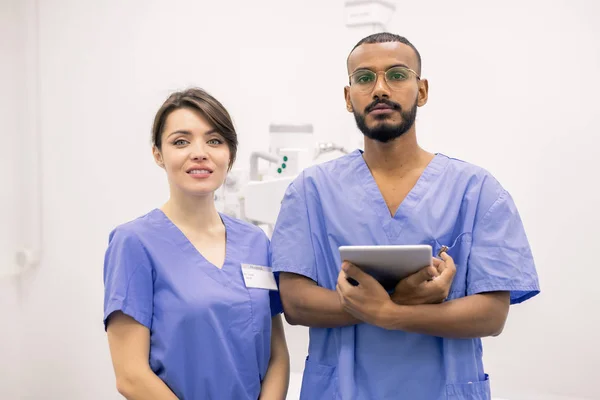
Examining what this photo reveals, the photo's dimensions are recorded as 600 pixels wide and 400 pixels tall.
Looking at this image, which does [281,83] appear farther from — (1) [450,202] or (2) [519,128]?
(1) [450,202]

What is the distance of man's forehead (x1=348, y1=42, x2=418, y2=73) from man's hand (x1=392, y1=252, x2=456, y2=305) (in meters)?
0.40

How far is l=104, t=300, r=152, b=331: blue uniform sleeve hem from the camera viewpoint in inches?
52.8

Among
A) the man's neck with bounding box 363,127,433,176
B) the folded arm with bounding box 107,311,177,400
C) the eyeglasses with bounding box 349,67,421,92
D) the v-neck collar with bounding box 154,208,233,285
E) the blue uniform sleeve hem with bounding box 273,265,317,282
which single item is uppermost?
the eyeglasses with bounding box 349,67,421,92

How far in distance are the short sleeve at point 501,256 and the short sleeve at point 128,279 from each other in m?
0.63

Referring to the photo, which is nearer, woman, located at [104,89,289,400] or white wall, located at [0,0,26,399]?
woman, located at [104,89,289,400]

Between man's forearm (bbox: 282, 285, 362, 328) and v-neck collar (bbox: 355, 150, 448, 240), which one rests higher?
v-neck collar (bbox: 355, 150, 448, 240)

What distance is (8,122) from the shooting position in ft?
11.5

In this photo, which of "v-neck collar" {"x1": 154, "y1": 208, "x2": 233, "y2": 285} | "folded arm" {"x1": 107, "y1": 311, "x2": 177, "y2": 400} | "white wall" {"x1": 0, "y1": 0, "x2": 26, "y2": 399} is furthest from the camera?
"white wall" {"x1": 0, "y1": 0, "x2": 26, "y2": 399}

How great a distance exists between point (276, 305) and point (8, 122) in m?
2.47

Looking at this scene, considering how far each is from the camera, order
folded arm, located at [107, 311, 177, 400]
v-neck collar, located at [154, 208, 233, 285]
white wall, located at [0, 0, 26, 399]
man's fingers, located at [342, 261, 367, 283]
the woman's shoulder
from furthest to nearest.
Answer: white wall, located at [0, 0, 26, 399] < the woman's shoulder < v-neck collar, located at [154, 208, 233, 285] < folded arm, located at [107, 311, 177, 400] < man's fingers, located at [342, 261, 367, 283]

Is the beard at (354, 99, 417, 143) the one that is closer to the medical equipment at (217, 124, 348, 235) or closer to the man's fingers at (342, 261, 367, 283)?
the man's fingers at (342, 261, 367, 283)

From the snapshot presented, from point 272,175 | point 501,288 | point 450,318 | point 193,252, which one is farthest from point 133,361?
point 272,175

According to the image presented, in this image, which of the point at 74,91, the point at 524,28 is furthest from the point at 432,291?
the point at 74,91

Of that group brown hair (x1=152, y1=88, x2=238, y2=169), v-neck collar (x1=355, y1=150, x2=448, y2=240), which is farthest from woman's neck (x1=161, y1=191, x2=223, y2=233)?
v-neck collar (x1=355, y1=150, x2=448, y2=240)
